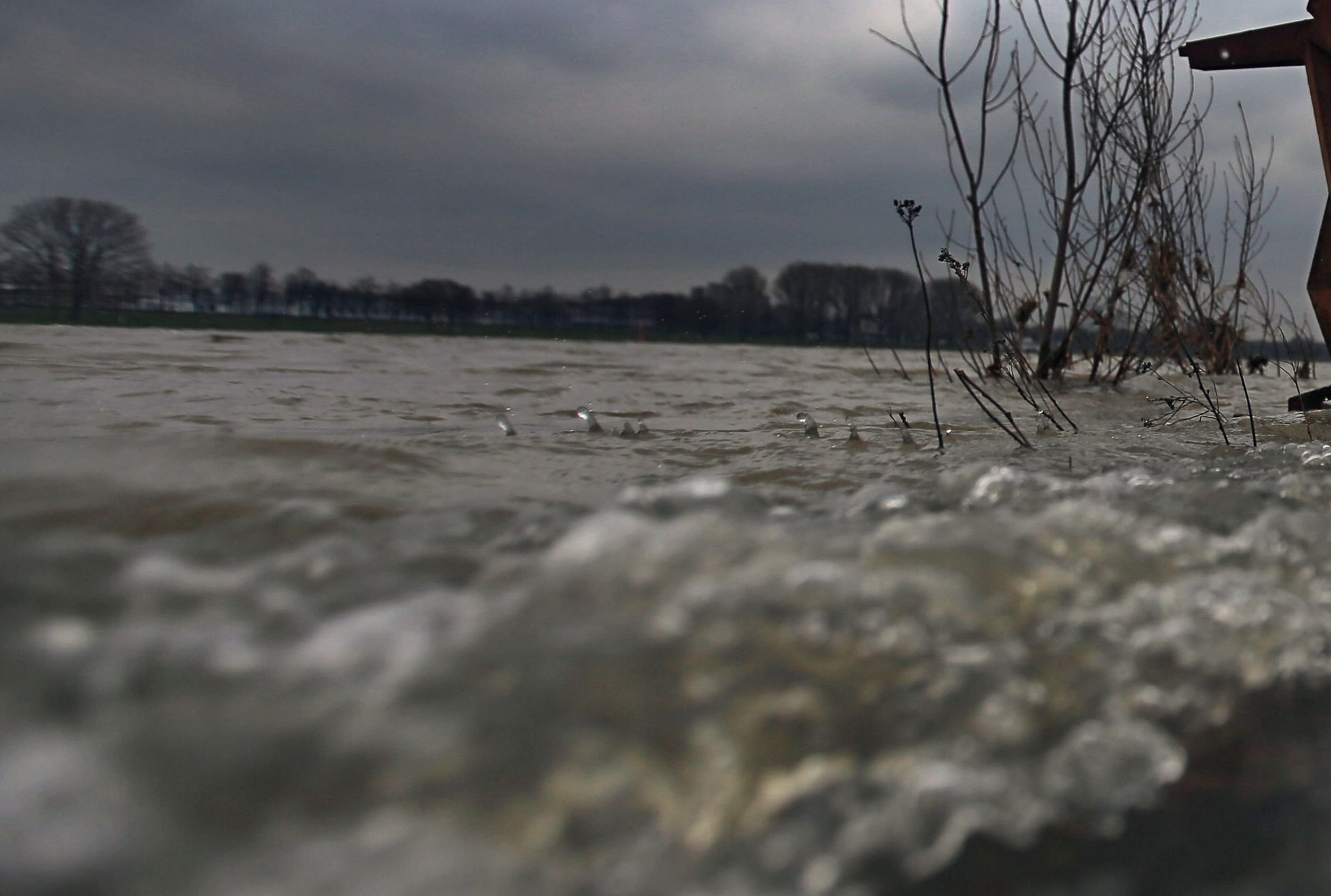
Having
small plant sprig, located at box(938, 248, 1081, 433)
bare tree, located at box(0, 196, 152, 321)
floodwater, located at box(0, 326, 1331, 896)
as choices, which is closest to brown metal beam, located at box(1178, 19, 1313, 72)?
small plant sprig, located at box(938, 248, 1081, 433)

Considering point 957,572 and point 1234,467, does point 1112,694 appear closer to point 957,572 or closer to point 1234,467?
point 957,572

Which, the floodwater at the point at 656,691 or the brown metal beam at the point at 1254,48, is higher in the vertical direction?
the brown metal beam at the point at 1254,48

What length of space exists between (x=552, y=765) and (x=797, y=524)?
67 centimetres

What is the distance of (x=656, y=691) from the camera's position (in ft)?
2.74

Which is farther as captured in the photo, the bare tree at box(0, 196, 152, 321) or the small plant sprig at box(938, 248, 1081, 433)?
the bare tree at box(0, 196, 152, 321)

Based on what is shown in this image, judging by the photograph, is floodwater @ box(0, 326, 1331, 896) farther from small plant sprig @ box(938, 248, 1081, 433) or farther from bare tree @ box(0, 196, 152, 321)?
bare tree @ box(0, 196, 152, 321)

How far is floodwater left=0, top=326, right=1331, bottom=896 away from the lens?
69 centimetres

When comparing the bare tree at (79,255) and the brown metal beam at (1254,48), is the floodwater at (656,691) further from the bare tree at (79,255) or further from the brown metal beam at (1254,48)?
the bare tree at (79,255)

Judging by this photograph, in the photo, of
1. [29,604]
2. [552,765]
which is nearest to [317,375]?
[29,604]

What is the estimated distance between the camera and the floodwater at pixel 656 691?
688 mm

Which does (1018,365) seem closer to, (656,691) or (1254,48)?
(1254,48)

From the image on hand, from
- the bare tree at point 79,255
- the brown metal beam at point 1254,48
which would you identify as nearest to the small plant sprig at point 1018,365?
the brown metal beam at point 1254,48

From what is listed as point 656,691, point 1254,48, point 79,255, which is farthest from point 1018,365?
point 79,255

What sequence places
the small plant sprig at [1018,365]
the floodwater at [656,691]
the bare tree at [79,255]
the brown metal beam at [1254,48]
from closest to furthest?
1. the floodwater at [656,691]
2. the small plant sprig at [1018,365]
3. the brown metal beam at [1254,48]
4. the bare tree at [79,255]
